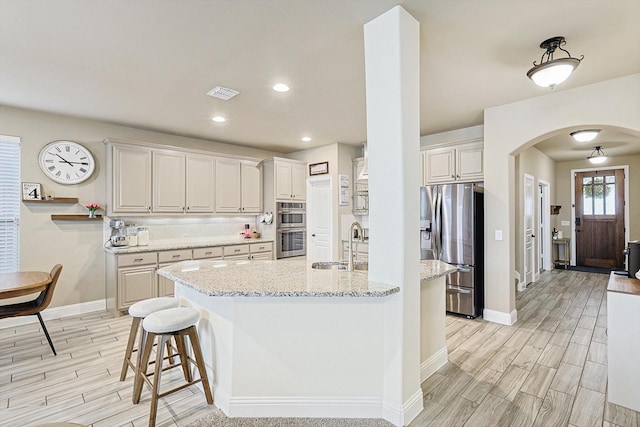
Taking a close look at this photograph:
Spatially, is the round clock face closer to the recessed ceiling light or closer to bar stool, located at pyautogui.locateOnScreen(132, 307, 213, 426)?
the recessed ceiling light

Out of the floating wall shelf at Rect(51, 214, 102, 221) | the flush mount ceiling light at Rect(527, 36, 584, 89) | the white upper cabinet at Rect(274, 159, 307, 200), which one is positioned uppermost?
the flush mount ceiling light at Rect(527, 36, 584, 89)

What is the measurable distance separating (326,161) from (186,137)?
8.11 ft

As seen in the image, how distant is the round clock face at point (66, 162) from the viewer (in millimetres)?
4102

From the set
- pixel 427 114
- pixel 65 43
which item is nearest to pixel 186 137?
pixel 65 43

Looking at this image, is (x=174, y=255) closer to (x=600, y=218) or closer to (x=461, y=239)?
(x=461, y=239)

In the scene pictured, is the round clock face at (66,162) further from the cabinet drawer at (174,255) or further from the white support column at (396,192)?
the white support column at (396,192)

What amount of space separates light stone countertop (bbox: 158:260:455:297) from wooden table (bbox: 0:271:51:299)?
135cm

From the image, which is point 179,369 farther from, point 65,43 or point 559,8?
point 559,8

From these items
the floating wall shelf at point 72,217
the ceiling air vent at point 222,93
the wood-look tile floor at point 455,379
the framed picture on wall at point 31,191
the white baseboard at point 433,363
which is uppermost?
the ceiling air vent at point 222,93

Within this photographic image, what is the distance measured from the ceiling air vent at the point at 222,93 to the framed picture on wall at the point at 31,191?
2.56 m

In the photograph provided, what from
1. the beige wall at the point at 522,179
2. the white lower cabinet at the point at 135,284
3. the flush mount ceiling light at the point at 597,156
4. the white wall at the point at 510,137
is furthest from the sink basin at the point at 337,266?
the flush mount ceiling light at the point at 597,156

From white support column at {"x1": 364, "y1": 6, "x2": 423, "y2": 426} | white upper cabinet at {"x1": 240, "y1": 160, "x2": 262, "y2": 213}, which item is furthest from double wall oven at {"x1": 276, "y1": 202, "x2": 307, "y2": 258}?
white support column at {"x1": 364, "y1": 6, "x2": 423, "y2": 426}

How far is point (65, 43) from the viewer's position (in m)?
2.47

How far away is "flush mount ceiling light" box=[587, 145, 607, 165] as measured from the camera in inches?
253
